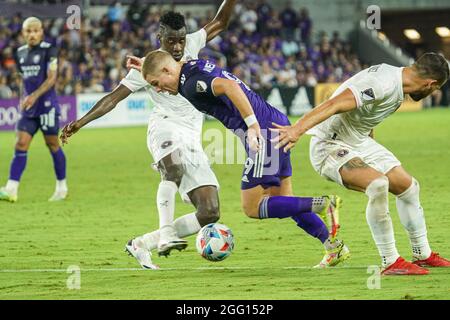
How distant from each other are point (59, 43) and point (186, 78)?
2387cm

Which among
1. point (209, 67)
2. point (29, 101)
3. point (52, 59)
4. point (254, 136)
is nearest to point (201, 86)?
point (209, 67)

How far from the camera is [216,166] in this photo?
19.7 m

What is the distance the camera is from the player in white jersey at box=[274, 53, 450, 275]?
7930 mm

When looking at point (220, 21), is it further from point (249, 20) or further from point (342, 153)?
point (249, 20)

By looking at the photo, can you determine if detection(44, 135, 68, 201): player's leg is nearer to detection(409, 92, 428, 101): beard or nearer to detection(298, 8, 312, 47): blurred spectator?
detection(409, 92, 428, 101): beard

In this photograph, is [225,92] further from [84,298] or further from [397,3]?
[397,3]

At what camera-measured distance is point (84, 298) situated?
7379mm

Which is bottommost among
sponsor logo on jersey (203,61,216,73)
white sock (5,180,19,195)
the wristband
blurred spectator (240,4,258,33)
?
white sock (5,180,19,195)

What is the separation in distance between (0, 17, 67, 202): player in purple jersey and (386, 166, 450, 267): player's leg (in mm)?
6910

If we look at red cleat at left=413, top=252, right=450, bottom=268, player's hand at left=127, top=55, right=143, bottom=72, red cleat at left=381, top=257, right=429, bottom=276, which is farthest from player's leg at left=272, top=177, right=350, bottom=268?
player's hand at left=127, top=55, right=143, bottom=72

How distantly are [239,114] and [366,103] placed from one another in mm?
1035

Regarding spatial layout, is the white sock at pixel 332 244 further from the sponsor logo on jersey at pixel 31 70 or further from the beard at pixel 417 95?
the sponsor logo on jersey at pixel 31 70

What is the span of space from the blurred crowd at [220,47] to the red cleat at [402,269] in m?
21.3

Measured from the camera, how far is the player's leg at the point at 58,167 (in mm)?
14586
